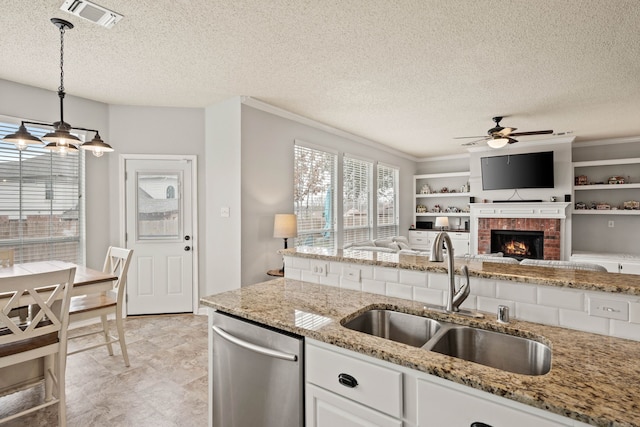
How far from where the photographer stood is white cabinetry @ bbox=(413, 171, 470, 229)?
7.88 m

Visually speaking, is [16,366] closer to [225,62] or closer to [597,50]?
[225,62]

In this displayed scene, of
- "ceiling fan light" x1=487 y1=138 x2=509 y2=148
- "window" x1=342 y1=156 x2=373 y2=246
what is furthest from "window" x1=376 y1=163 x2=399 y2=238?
"ceiling fan light" x1=487 y1=138 x2=509 y2=148

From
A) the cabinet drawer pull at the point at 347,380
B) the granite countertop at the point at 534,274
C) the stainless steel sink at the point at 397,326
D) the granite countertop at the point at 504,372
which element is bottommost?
the cabinet drawer pull at the point at 347,380

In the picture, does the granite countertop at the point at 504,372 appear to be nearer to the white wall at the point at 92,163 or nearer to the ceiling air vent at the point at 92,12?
the ceiling air vent at the point at 92,12

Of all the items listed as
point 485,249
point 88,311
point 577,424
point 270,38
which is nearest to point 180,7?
point 270,38

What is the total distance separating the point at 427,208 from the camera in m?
8.46

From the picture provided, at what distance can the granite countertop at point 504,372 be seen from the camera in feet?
2.79

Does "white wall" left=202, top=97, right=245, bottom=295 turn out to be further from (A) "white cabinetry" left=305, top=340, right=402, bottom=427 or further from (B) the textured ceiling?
(A) "white cabinetry" left=305, top=340, right=402, bottom=427

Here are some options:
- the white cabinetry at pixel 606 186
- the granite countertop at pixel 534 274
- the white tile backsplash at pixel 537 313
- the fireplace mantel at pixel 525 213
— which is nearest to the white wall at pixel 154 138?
the granite countertop at pixel 534 274

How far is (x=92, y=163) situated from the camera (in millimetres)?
4078

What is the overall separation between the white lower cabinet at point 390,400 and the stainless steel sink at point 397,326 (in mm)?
258

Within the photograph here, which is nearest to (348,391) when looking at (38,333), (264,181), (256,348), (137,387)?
(256,348)

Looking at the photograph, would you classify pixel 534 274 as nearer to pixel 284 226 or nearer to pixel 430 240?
pixel 284 226

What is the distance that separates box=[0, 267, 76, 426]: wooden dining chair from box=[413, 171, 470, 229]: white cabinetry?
7425 mm
